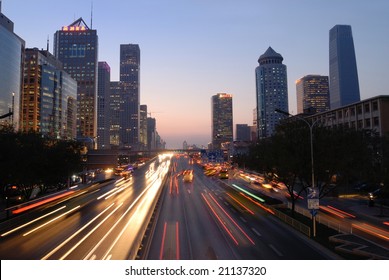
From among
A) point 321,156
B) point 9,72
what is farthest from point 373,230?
point 9,72

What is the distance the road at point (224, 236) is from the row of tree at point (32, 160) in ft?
54.4

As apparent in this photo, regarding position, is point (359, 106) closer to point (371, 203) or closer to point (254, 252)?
point (371, 203)

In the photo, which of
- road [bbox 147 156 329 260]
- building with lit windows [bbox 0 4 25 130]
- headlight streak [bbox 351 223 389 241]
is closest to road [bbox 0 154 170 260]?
road [bbox 147 156 329 260]

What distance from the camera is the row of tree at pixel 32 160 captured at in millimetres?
39000

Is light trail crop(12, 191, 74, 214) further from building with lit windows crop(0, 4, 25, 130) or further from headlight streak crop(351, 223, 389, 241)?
building with lit windows crop(0, 4, 25, 130)

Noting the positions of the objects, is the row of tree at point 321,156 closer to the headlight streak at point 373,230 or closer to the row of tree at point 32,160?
the headlight streak at point 373,230

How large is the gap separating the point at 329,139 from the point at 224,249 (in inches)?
742

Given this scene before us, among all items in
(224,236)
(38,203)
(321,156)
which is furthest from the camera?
(38,203)

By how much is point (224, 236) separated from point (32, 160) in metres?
26.3

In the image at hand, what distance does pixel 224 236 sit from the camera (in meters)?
28.4

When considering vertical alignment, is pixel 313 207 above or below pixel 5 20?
below

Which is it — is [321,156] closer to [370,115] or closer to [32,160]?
[32,160]

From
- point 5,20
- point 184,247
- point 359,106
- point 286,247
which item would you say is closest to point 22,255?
point 184,247

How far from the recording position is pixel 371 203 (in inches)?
1837
